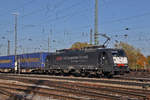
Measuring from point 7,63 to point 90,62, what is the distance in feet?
76.5

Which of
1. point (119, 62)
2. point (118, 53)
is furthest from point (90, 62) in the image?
point (119, 62)

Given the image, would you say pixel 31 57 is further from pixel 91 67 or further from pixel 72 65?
pixel 91 67

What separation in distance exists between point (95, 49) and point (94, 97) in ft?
48.9

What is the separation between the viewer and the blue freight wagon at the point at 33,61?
36.5 m

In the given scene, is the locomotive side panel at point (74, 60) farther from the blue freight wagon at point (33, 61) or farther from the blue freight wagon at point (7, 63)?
the blue freight wagon at point (7, 63)

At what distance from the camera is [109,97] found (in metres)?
11.8

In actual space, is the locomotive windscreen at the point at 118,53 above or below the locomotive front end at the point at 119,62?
above

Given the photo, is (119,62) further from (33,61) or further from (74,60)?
(33,61)

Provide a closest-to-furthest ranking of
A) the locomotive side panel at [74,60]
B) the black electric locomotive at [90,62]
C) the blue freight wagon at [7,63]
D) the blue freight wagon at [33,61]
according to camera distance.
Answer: the black electric locomotive at [90,62] → the locomotive side panel at [74,60] → the blue freight wagon at [33,61] → the blue freight wagon at [7,63]

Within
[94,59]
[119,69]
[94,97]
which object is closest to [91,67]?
[94,59]

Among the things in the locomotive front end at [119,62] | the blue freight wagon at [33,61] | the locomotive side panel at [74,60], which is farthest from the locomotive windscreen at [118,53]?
the blue freight wagon at [33,61]

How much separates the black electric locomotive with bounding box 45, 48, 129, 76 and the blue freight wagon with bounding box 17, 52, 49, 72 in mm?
2734

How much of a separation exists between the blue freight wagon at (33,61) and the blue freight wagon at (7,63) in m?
1.89

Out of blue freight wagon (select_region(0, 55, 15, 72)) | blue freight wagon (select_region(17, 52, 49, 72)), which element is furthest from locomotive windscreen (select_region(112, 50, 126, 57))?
blue freight wagon (select_region(0, 55, 15, 72))
